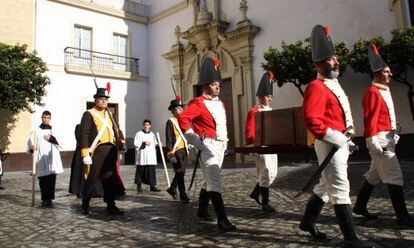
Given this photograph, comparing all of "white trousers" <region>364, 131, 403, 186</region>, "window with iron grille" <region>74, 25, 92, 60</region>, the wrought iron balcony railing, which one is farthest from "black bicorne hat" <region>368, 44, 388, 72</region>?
"window with iron grille" <region>74, 25, 92, 60</region>

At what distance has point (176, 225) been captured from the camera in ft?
15.2

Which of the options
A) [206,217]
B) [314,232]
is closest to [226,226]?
[206,217]

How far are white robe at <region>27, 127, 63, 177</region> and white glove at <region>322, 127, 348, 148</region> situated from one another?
531 cm

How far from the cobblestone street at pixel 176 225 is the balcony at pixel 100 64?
36.2 ft

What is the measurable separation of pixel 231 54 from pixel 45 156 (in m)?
10.4

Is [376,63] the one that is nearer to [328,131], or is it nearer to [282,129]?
[282,129]

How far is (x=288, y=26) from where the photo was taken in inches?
551

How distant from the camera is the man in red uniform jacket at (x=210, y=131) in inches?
167

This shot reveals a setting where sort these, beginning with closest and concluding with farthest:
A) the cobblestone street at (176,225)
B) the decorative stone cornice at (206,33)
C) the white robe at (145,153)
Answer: the cobblestone street at (176,225) < the white robe at (145,153) < the decorative stone cornice at (206,33)

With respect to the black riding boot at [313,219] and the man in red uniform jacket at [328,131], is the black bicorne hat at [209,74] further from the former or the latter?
the black riding boot at [313,219]

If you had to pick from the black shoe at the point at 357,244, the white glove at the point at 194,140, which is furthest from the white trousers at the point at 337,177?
the white glove at the point at 194,140

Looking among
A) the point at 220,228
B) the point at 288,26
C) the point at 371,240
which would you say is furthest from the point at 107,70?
the point at 371,240

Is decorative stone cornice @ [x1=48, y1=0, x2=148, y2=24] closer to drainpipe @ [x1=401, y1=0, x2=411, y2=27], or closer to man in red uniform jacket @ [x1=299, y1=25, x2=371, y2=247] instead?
drainpipe @ [x1=401, y1=0, x2=411, y2=27]

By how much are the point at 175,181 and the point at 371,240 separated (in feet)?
12.6
